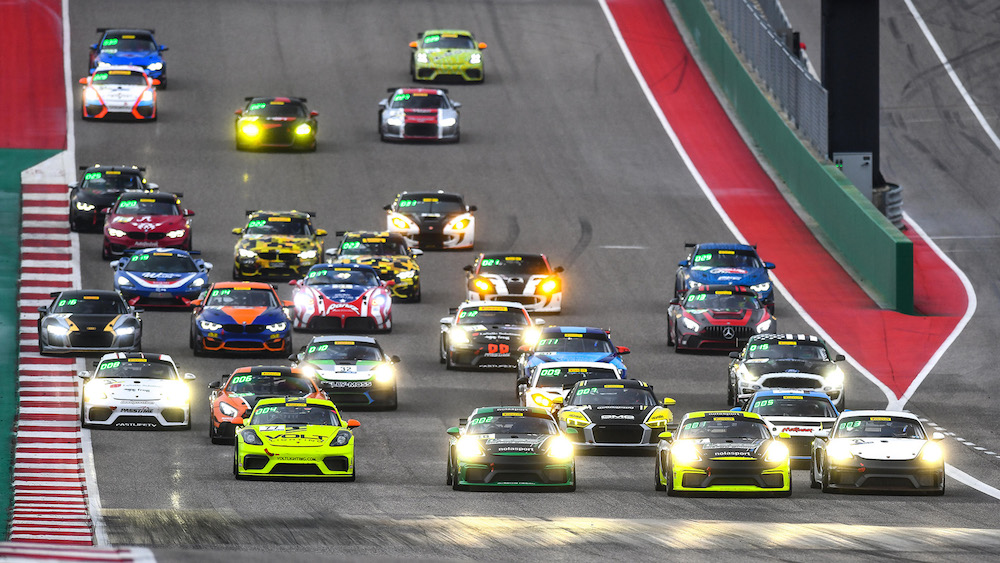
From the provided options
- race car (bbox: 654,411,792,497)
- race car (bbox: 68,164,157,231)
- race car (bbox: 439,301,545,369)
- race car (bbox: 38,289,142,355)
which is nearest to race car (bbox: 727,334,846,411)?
race car (bbox: 439,301,545,369)

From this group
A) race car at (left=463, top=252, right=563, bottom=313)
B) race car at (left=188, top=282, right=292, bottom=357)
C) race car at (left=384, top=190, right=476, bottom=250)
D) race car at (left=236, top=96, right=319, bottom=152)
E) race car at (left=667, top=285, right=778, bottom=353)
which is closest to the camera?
race car at (left=188, top=282, right=292, bottom=357)

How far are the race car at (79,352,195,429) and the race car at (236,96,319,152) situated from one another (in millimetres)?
23710

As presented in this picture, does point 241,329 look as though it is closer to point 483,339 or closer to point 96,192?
point 483,339

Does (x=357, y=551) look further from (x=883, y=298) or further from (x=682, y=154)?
(x=682, y=154)

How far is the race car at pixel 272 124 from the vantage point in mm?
54688

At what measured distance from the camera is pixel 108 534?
21.1 meters

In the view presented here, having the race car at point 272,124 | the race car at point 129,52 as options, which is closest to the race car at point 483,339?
the race car at point 272,124

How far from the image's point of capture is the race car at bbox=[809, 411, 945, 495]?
26094mm

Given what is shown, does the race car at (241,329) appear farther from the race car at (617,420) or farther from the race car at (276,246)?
the race car at (617,420)

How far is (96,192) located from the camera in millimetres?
47031

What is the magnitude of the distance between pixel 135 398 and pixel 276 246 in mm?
13079

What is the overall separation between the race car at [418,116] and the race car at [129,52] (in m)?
8.36

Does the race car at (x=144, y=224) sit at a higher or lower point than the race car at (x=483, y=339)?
higher

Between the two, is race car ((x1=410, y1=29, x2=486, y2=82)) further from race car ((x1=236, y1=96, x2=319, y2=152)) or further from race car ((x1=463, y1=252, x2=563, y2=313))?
race car ((x1=463, y1=252, x2=563, y2=313))
